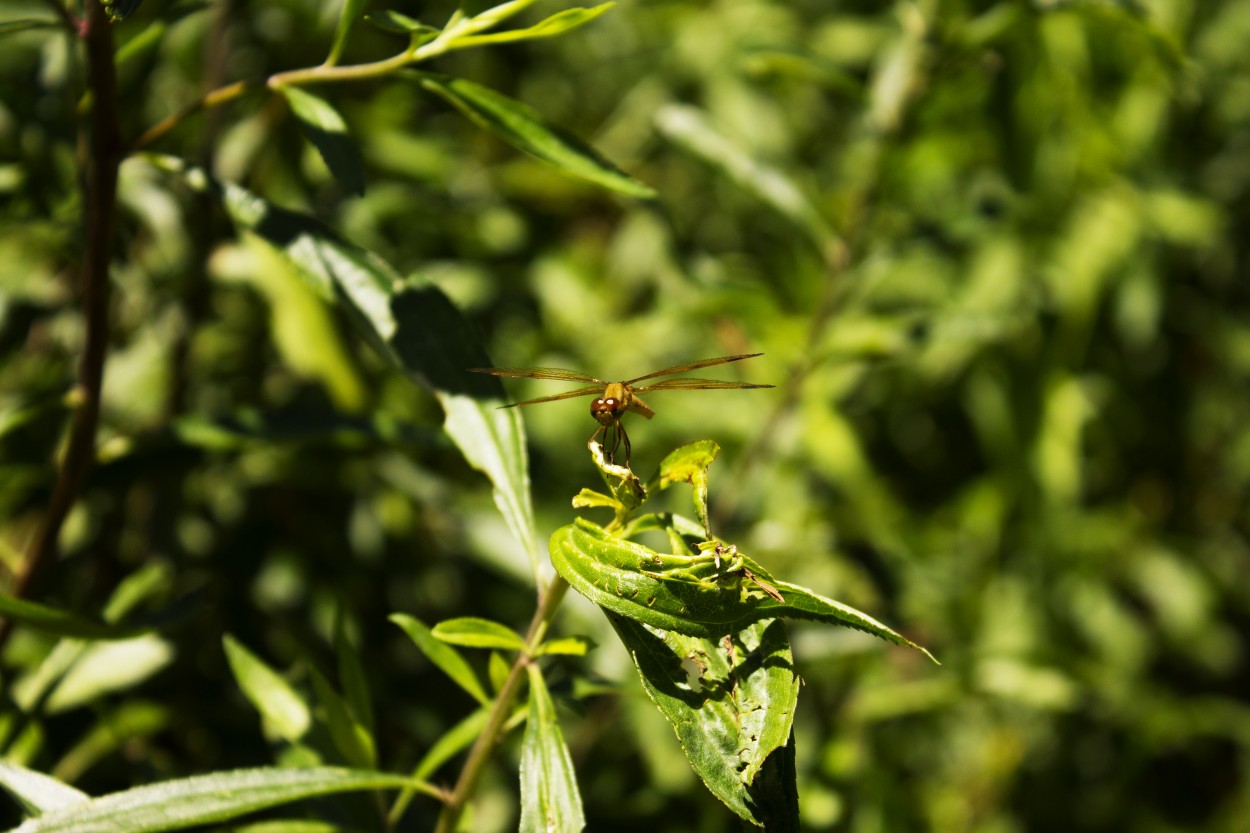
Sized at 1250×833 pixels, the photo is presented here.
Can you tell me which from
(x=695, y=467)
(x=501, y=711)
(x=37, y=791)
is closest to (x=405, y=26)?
(x=695, y=467)

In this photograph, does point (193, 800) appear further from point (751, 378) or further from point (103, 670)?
point (751, 378)

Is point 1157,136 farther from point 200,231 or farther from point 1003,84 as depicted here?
point 200,231

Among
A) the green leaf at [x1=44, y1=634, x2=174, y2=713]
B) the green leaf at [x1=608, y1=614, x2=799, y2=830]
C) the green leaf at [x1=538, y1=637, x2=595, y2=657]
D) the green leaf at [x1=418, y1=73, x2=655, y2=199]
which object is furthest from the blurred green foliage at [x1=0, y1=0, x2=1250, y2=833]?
the green leaf at [x1=418, y1=73, x2=655, y2=199]

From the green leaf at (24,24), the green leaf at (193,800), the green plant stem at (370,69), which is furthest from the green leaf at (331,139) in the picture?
the green leaf at (193,800)

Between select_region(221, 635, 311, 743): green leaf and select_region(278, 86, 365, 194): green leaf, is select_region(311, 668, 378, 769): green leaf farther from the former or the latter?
select_region(278, 86, 365, 194): green leaf

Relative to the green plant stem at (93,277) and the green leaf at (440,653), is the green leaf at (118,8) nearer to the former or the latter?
the green plant stem at (93,277)

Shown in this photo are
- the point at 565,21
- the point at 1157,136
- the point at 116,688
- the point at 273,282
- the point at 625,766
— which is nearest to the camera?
the point at 565,21

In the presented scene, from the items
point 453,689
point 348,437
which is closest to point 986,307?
point 453,689
